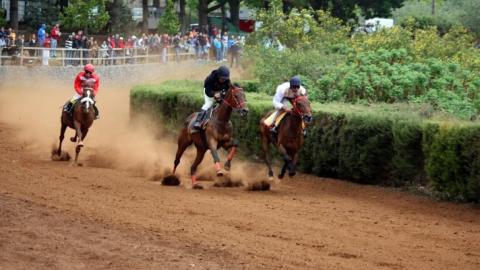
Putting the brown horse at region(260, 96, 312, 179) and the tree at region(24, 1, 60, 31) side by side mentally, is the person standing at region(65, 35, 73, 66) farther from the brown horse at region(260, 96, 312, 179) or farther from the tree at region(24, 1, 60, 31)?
the brown horse at region(260, 96, 312, 179)

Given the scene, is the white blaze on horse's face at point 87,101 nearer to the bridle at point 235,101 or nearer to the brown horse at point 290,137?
the bridle at point 235,101

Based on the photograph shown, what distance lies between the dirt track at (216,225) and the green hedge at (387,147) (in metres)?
0.41

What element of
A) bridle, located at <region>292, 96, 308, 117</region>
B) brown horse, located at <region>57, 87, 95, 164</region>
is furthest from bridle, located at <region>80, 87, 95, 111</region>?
bridle, located at <region>292, 96, 308, 117</region>

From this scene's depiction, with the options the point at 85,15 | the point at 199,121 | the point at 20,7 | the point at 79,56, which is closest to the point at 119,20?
the point at 20,7

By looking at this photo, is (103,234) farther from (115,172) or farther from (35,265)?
(115,172)

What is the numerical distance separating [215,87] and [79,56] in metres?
31.6

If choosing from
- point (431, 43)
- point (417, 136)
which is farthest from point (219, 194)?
A: point (431, 43)

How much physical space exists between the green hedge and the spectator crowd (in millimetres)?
20782

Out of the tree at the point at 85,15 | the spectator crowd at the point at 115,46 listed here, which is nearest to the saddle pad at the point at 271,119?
the spectator crowd at the point at 115,46

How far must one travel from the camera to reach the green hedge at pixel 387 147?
59.2 ft

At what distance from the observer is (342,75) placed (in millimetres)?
29453

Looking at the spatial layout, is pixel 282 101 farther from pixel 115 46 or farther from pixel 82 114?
pixel 115 46

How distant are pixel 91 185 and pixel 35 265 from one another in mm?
8567

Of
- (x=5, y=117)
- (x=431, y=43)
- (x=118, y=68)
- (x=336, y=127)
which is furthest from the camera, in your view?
(x=118, y=68)
